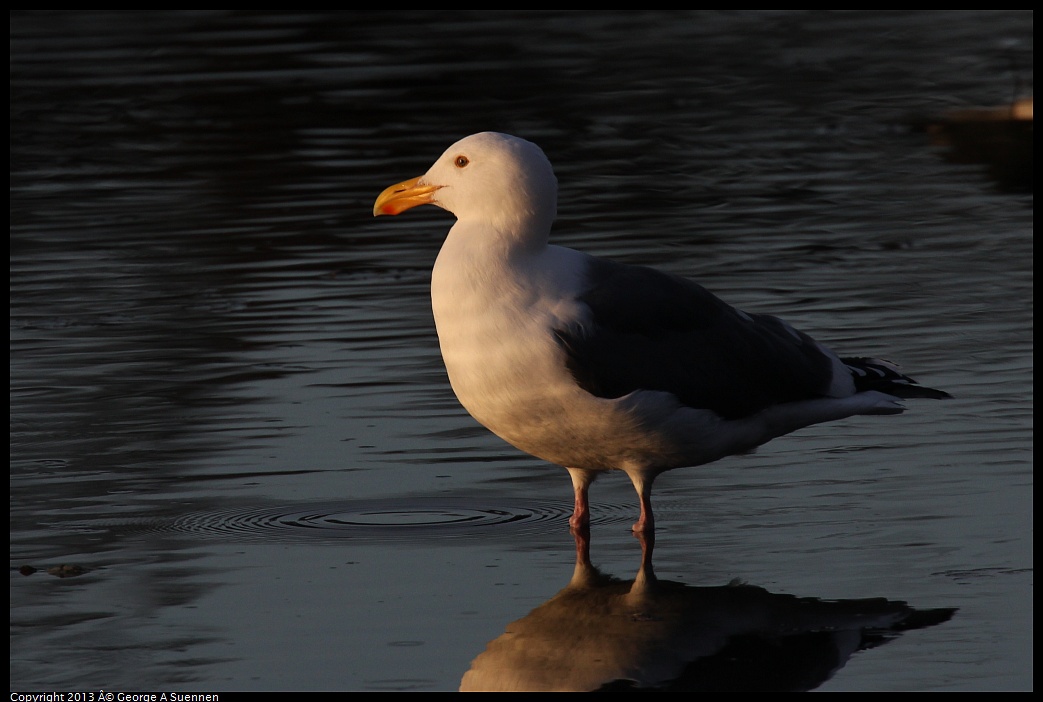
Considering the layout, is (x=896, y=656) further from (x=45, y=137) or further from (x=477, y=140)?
(x=45, y=137)

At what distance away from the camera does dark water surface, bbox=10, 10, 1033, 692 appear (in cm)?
680

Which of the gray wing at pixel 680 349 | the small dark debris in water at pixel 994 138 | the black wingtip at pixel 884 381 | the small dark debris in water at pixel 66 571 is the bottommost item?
the small dark debris in water at pixel 994 138

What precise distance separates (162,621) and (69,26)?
29.1m


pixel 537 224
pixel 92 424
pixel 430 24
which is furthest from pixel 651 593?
pixel 430 24

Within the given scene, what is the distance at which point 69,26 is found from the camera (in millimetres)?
34562

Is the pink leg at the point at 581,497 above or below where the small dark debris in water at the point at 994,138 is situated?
above

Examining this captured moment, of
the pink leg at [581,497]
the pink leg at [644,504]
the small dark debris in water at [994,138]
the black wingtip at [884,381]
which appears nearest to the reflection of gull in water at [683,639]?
the pink leg at [644,504]

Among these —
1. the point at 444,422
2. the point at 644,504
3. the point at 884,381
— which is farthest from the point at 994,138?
the point at 644,504

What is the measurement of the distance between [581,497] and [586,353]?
793 mm

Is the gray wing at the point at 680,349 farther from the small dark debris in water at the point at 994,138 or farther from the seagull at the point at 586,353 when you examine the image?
the small dark debris in water at the point at 994,138

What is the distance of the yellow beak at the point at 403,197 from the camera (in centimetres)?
852

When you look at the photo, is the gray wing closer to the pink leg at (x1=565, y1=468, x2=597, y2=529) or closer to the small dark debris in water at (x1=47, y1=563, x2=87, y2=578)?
the pink leg at (x1=565, y1=468, x2=597, y2=529)

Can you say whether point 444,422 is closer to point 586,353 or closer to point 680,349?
point 680,349

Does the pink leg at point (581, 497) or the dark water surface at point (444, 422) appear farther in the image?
the pink leg at point (581, 497)
